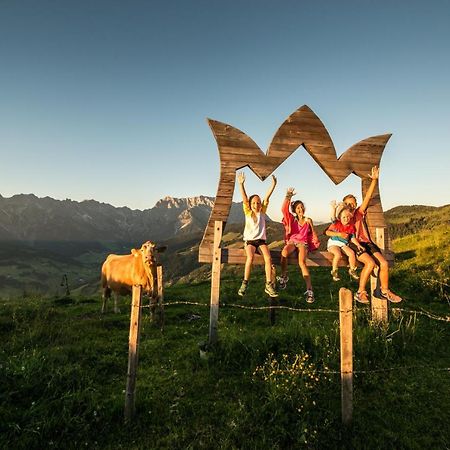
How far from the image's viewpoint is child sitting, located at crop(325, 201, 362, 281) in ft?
24.9

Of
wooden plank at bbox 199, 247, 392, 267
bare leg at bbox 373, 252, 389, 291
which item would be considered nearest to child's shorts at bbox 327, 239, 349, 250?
wooden plank at bbox 199, 247, 392, 267

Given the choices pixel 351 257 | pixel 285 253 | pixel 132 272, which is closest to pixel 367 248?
pixel 351 257

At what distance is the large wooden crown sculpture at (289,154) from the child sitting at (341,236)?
3.16 feet

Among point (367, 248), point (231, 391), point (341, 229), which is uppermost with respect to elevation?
point (341, 229)

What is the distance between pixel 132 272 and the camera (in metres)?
12.6

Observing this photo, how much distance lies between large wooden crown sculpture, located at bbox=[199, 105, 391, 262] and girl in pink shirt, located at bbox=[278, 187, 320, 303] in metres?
1.09

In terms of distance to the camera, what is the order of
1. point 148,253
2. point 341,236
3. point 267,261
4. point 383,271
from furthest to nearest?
point 148,253 < point 341,236 < point 267,261 < point 383,271

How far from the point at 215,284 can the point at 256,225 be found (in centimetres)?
173

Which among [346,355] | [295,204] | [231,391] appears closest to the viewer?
[346,355]

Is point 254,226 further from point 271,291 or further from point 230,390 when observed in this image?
point 230,390

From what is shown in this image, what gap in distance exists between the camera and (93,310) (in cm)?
1414

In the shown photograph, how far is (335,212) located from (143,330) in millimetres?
6582

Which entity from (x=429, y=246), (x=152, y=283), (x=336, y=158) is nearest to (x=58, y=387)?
(x=152, y=283)

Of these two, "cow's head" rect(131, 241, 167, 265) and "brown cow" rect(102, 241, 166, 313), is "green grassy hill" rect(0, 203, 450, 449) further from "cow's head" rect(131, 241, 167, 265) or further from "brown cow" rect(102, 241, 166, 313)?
"cow's head" rect(131, 241, 167, 265)
